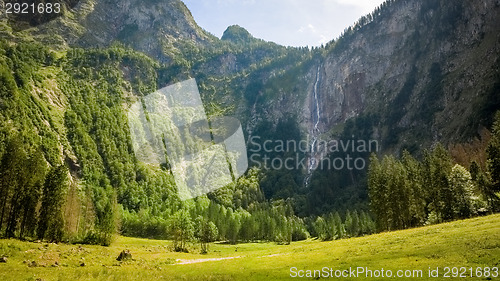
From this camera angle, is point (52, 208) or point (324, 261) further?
point (52, 208)

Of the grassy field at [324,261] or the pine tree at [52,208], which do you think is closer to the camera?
the grassy field at [324,261]

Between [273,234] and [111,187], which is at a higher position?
[111,187]

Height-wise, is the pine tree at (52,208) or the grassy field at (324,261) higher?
the pine tree at (52,208)

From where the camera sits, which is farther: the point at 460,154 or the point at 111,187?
the point at 111,187

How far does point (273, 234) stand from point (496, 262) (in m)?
125

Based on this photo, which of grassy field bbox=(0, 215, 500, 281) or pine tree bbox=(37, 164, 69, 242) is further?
pine tree bbox=(37, 164, 69, 242)

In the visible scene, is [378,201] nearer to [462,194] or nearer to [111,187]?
[462,194]

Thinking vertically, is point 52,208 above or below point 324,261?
above

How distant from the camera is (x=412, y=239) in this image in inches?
1837

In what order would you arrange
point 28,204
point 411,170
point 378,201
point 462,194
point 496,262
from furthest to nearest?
point 411,170, point 378,201, point 462,194, point 28,204, point 496,262

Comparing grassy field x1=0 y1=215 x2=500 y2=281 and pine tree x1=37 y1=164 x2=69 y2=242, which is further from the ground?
pine tree x1=37 y1=164 x2=69 y2=242

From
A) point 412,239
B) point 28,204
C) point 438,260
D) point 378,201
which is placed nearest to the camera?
point 438,260

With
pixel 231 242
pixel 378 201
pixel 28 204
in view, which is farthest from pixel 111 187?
pixel 378 201

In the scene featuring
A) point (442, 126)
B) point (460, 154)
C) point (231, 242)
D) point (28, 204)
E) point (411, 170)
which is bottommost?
point (231, 242)
